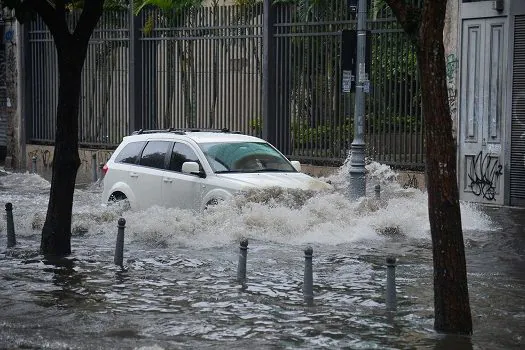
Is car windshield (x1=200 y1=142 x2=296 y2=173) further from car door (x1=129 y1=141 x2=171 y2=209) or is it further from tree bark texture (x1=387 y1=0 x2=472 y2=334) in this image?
tree bark texture (x1=387 y1=0 x2=472 y2=334)

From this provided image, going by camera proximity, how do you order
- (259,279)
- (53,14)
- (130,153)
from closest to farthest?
(259,279) → (53,14) → (130,153)

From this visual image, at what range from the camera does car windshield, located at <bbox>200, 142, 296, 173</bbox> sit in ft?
54.0

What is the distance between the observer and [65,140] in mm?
13961

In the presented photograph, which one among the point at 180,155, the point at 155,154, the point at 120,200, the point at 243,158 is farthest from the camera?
the point at 120,200

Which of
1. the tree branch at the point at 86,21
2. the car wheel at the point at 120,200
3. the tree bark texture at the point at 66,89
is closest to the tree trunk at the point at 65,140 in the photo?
the tree bark texture at the point at 66,89

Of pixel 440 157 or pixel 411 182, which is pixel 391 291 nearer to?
pixel 440 157

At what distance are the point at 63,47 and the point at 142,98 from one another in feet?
47.7

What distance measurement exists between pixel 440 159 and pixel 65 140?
6.41 m

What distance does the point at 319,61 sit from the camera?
23.6 m

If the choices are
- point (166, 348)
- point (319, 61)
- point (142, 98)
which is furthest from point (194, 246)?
point (142, 98)

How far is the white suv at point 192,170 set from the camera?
52.7ft

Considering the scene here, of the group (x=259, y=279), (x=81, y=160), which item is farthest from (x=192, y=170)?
(x=81, y=160)

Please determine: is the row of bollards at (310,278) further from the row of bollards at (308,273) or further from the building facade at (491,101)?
the building facade at (491,101)

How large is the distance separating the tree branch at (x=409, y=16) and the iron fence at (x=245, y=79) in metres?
11.1
